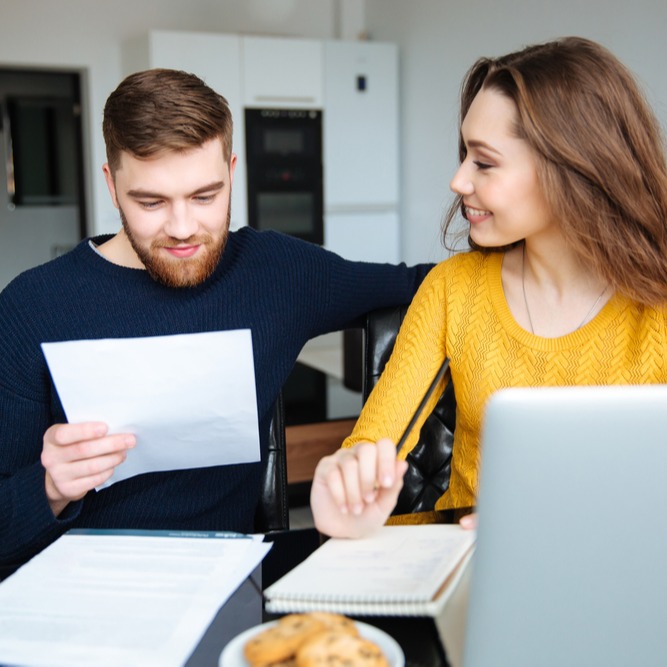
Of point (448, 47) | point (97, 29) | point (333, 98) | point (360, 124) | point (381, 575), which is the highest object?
point (97, 29)

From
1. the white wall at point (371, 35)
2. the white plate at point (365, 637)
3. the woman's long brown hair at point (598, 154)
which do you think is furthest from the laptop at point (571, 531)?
the white wall at point (371, 35)

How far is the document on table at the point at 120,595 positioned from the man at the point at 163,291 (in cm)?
23

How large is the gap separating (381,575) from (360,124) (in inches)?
184

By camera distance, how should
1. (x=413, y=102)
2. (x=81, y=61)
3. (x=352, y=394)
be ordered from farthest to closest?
(x=413, y=102) < (x=81, y=61) < (x=352, y=394)

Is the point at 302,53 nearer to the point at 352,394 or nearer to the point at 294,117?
the point at 294,117

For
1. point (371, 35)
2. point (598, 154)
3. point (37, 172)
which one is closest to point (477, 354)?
point (598, 154)

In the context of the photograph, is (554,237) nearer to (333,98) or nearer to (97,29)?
(333,98)

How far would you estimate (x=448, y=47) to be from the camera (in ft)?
15.8

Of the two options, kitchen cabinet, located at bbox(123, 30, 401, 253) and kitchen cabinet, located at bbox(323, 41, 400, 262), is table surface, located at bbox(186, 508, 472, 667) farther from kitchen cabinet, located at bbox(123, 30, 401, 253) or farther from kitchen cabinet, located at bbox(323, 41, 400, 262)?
kitchen cabinet, located at bbox(323, 41, 400, 262)

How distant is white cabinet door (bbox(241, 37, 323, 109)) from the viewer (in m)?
4.88

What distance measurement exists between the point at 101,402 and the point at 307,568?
37 centimetres

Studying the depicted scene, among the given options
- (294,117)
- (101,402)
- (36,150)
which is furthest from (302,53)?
(101,402)

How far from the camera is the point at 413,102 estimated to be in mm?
5258

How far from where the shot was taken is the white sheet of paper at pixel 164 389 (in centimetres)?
105
